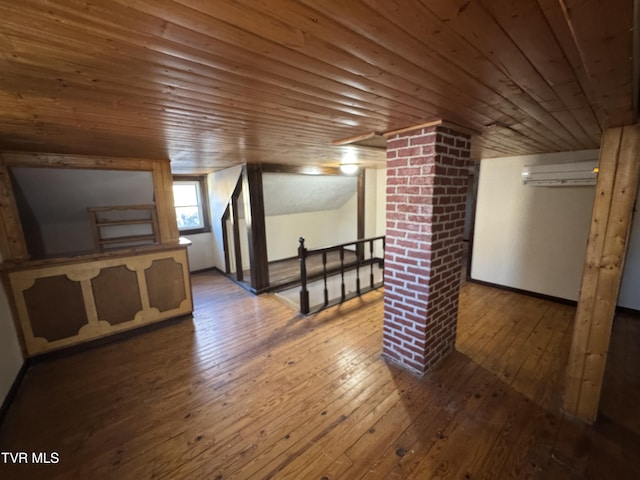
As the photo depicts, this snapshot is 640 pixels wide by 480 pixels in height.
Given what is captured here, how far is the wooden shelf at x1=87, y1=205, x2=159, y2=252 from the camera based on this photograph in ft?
10.3

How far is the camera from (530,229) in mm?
3684

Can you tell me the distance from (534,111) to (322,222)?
499 cm

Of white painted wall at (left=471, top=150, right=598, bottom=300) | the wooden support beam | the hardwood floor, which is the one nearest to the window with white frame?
the hardwood floor

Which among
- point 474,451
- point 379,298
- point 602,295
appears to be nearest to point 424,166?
point 602,295

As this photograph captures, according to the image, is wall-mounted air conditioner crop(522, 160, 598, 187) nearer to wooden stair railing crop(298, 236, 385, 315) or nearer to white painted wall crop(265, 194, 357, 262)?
wooden stair railing crop(298, 236, 385, 315)

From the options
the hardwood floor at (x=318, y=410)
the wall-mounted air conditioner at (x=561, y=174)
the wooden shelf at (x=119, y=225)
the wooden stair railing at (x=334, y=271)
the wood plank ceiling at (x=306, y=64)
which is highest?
the wood plank ceiling at (x=306, y=64)

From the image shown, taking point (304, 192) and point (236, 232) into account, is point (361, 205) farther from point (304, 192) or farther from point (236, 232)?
point (236, 232)

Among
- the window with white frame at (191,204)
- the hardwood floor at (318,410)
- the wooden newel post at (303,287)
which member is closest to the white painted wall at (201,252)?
the window with white frame at (191,204)

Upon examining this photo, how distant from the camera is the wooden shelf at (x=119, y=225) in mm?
3146

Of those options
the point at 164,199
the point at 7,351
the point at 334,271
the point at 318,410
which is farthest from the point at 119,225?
the point at 334,271

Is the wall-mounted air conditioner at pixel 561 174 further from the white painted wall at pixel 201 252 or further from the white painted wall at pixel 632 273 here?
the white painted wall at pixel 201 252

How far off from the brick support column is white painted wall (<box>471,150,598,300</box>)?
81.6 inches

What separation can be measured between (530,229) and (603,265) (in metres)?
2.37

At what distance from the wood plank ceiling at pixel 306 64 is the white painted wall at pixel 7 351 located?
4.83 ft
